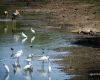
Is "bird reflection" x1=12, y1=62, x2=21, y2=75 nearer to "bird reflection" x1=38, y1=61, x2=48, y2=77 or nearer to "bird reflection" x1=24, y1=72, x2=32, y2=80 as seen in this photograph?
"bird reflection" x1=24, y1=72, x2=32, y2=80

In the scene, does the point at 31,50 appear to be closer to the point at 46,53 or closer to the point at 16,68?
the point at 46,53

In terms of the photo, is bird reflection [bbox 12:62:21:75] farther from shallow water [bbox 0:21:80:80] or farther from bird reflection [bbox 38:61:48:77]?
bird reflection [bbox 38:61:48:77]

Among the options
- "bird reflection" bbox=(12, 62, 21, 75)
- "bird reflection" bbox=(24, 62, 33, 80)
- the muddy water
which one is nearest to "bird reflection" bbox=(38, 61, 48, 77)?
the muddy water

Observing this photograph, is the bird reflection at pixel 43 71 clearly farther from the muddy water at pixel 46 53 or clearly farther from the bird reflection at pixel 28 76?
the bird reflection at pixel 28 76

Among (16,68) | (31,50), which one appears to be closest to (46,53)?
(31,50)

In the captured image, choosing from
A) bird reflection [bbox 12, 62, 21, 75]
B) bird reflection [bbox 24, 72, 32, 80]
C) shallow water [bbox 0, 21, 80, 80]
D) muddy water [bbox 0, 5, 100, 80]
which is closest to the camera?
bird reflection [bbox 24, 72, 32, 80]

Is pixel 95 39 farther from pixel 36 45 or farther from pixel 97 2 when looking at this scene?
pixel 97 2

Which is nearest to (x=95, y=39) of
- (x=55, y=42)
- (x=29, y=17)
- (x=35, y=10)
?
(x=55, y=42)

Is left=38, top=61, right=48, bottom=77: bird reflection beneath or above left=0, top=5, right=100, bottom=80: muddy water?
above

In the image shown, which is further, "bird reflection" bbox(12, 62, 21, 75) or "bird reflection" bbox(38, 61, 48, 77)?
"bird reflection" bbox(12, 62, 21, 75)

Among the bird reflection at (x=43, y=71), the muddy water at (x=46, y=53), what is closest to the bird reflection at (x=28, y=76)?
the muddy water at (x=46, y=53)

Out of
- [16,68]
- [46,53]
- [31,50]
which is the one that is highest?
[16,68]

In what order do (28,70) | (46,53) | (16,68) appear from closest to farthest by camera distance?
(28,70)
(16,68)
(46,53)

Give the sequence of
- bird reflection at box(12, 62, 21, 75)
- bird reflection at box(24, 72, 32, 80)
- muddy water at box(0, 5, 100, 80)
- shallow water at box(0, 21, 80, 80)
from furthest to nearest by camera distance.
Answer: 1. bird reflection at box(12, 62, 21, 75)
2. muddy water at box(0, 5, 100, 80)
3. shallow water at box(0, 21, 80, 80)
4. bird reflection at box(24, 72, 32, 80)
